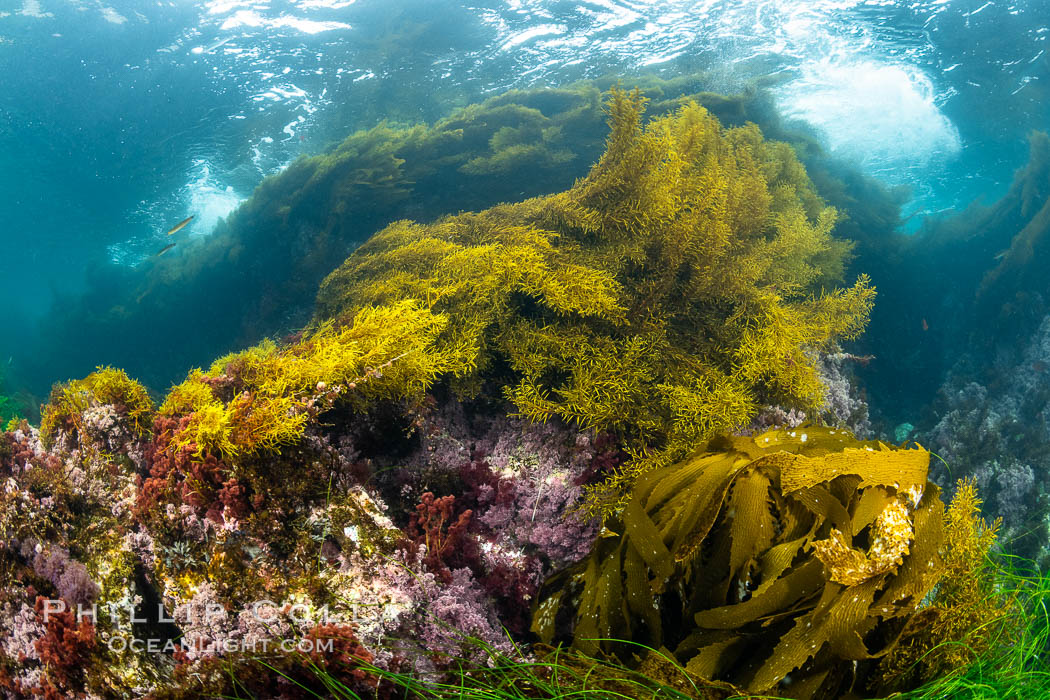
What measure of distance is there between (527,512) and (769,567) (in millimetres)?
1190

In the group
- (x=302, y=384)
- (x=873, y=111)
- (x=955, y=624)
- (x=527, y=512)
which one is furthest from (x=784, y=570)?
(x=873, y=111)

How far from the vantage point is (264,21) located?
1213 centimetres

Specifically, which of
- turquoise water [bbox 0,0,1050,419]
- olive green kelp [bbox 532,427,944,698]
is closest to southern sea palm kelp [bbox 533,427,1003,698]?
olive green kelp [bbox 532,427,944,698]

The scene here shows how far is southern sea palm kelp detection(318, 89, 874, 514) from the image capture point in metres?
2.66

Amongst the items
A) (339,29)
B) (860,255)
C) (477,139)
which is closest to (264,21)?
(339,29)

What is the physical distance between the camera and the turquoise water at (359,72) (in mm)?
12172

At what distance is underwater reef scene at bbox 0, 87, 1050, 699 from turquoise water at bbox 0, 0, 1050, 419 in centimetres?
794

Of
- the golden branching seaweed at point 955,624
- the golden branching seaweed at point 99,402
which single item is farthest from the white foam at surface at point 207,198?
the golden branching seaweed at point 955,624

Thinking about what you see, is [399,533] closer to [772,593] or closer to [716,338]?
[772,593]

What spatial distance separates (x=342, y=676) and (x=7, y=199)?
2848 centimetres

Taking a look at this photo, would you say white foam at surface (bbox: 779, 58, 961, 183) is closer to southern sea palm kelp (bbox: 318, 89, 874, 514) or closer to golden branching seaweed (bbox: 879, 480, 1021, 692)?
southern sea palm kelp (bbox: 318, 89, 874, 514)

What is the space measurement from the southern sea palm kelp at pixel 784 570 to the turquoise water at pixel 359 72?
9.30m

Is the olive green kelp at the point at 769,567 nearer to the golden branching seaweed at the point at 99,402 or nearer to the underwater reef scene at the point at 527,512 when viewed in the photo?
the underwater reef scene at the point at 527,512

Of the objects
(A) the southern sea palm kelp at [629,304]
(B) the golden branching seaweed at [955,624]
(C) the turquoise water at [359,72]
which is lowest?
(B) the golden branching seaweed at [955,624]
